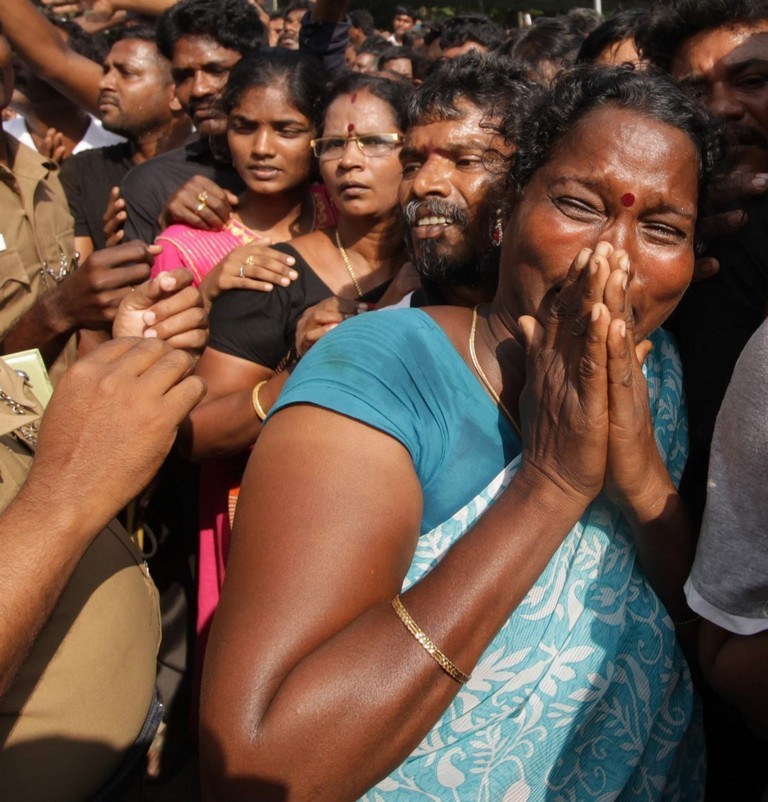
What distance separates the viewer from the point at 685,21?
2.11m

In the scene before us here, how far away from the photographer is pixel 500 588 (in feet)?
4.16

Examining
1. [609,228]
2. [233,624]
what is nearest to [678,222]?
[609,228]

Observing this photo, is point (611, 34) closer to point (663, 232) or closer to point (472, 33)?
point (663, 232)

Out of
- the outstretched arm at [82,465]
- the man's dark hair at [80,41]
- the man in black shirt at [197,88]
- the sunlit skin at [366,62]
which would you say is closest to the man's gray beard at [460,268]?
the outstretched arm at [82,465]

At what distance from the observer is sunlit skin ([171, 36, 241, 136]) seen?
369 cm

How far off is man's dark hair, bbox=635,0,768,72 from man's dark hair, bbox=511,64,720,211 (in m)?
0.48

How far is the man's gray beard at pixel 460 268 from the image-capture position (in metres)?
2.15

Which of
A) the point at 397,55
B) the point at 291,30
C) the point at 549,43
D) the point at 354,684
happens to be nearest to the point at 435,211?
the point at 354,684

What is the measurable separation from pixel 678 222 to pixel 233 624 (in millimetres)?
1116

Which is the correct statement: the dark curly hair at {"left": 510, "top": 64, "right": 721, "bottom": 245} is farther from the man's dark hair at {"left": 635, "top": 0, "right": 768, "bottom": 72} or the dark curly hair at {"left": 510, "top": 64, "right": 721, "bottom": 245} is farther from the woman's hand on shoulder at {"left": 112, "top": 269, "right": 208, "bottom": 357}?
the woman's hand on shoulder at {"left": 112, "top": 269, "right": 208, "bottom": 357}

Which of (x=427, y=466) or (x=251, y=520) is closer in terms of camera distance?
(x=251, y=520)

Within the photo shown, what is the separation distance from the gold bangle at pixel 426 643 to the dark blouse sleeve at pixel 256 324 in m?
1.36

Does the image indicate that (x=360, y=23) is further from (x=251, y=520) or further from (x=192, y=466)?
(x=251, y=520)

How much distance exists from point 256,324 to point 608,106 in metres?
1.25
